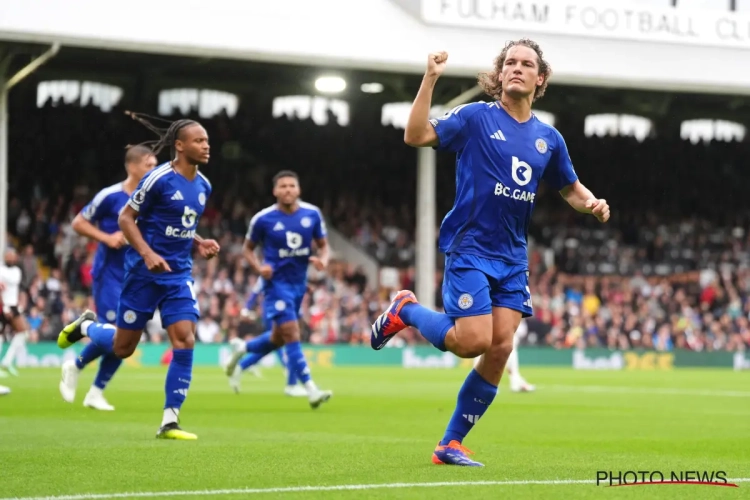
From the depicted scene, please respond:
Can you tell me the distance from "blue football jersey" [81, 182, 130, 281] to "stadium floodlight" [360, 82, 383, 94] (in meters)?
19.6

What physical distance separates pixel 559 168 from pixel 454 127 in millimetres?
812

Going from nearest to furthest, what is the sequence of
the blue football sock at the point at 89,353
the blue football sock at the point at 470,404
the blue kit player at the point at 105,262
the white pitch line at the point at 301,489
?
1. the white pitch line at the point at 301,489
2. the blue football sock at the point at 470,404
3. the blue football sock at the point at 89,353
4. the blue kit player at the point at 105,262

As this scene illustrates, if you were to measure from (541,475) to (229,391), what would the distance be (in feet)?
33.5

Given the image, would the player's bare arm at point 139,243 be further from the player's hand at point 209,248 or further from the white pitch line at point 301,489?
the white pitch line at point 301,489

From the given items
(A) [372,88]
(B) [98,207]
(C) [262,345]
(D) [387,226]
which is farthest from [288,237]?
(D) [387,226]

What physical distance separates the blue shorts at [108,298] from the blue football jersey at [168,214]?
8.89ft

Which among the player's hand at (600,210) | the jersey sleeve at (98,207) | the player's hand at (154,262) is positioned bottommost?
the player's hand at (154,262)

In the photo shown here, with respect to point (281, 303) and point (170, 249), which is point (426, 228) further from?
point (170, 249)

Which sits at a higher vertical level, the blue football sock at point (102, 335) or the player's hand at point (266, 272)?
the player's hand at point (266, 272)

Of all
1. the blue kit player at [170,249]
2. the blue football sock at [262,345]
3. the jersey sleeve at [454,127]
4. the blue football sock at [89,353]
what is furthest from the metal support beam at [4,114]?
the jersey sleeve at [454,127]

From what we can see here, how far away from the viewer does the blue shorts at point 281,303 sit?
46.6ft

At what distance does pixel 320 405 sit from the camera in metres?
13.8

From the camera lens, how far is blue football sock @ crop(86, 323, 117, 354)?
35.8 feet

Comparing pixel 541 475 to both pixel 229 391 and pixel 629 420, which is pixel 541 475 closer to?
pixel 629 420
